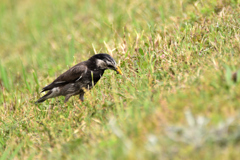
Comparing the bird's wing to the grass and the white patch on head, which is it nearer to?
the white patch on head

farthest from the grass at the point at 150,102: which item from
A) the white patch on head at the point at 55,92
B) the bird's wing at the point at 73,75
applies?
the bird's wing at the point at 73,75

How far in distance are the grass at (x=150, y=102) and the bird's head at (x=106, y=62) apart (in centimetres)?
Result: 23

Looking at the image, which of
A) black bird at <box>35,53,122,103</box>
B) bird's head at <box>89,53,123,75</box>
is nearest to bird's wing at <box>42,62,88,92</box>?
black bird at <box>35,53,122,103</box>

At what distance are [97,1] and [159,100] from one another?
8686mm

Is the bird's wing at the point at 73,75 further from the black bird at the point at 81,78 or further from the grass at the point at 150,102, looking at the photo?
the grass at the point at 150,102

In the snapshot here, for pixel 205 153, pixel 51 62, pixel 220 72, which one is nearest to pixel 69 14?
pixel 51 62

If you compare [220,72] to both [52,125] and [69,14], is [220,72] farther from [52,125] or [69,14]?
[69,14]

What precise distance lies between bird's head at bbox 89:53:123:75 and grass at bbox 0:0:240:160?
0.76 ft

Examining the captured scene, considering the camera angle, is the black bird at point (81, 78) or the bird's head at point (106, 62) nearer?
the bird's head at point (106, 62)

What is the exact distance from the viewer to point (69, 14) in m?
12.0

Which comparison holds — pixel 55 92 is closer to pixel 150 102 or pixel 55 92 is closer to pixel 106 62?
pixel 106 62

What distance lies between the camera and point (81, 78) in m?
6.43

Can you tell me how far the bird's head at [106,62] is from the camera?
5.98m

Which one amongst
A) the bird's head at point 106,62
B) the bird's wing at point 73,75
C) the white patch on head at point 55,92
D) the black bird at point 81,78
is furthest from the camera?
the white patch on head at point 55,92
